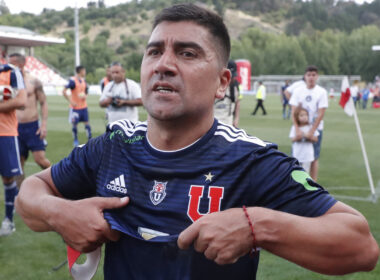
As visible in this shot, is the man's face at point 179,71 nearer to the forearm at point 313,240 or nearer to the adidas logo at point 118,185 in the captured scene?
the adidas logo at point 118,185

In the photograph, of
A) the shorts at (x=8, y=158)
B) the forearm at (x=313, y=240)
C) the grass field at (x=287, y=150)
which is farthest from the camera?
the shorts at (x=8, y=158)

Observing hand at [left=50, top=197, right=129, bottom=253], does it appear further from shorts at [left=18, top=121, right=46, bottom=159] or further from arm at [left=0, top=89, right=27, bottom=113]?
shorts at [left=18, top=121, right=46, bottom=159]

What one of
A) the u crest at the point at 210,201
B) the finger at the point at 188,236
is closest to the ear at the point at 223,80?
→ the u crest at the point at 210,201

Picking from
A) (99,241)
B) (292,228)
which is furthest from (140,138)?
(292,228)

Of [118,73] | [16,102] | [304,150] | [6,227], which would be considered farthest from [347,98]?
[6,227]

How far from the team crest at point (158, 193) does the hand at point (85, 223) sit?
→ 0.12 meters

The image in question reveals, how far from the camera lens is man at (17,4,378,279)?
1326 mm

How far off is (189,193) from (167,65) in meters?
0.47

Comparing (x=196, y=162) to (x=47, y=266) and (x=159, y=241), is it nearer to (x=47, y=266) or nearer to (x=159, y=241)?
(x=159, y=241)

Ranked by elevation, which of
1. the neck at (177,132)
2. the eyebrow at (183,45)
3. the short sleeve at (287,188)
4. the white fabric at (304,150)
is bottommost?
the white fabric at (304,150)

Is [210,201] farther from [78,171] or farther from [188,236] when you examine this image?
[78,171]

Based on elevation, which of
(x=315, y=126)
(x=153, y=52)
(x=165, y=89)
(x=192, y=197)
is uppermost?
(x=153, y=52)

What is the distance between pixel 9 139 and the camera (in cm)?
549

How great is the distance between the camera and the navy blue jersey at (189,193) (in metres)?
1.51
